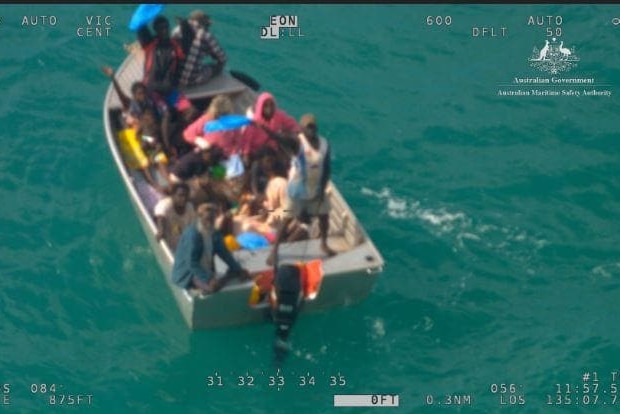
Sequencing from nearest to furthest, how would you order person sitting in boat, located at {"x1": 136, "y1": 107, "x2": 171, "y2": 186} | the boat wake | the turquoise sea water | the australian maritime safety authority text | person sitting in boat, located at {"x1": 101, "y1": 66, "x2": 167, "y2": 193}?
the turquoise sea water < person sitting in boat, located at {"x1": 101, "y1": 66, "x2": 167, "y2": 193} < person sitting in boat, located at {"x1": 136, "y1": 107, "x2": 171, "y2": 186} < the boat wake < the australian maritime safety authority text

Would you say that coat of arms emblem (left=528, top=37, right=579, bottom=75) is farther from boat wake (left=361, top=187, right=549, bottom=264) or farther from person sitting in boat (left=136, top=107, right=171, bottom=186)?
person sitting in boat (left=136, top=107, right=171, bottom=186)

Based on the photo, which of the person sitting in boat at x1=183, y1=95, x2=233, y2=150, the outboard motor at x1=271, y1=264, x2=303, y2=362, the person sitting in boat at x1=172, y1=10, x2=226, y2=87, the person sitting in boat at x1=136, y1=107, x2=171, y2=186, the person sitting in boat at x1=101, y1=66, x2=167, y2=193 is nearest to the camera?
the outboard motor at x1=271, y1=264, x2=303, y2=362

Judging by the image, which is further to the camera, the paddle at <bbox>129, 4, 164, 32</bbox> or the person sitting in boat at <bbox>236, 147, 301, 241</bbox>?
the paddle at <bbox>129, 4, 164, 32</bbox>

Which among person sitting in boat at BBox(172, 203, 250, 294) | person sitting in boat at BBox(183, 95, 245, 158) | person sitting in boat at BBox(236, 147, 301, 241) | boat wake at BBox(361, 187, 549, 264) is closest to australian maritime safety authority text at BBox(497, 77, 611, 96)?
boat wake at BBox(361, 187, 549, 264)

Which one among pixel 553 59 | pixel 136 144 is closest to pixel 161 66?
pixel 136 144

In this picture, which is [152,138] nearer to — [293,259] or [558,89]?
[293,259]

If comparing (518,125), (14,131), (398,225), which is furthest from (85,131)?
(518,125)

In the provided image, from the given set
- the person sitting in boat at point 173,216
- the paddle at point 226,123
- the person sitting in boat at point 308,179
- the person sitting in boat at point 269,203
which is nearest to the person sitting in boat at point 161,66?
the paddle at point 226,123
